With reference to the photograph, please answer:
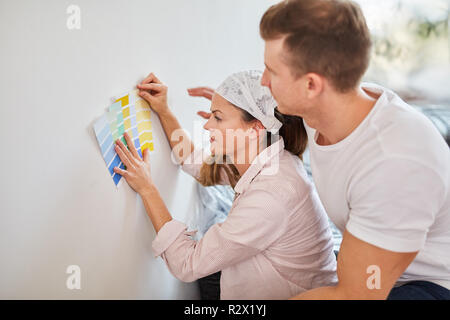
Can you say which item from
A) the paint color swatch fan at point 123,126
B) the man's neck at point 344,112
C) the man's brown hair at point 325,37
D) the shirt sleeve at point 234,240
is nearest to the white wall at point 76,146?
the paint color swatch fan at point 123,126

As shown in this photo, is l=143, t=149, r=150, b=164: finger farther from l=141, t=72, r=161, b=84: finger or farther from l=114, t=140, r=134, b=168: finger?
l=141, t=72, r=161, b=84: finger

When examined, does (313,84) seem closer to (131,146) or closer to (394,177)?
(394,177)

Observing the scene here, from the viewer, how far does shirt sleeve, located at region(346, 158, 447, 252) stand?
34.7 inches

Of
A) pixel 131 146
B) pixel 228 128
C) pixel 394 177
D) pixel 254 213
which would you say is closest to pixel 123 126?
pixel 131 146

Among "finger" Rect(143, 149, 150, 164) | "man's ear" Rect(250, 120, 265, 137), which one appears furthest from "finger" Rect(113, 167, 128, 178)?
"man's ear" Rect(250, 120, 265, 137)

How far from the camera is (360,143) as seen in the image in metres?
0.98

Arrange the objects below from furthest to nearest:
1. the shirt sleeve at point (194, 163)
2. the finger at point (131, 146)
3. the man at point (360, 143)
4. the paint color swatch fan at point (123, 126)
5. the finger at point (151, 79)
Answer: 1. the shirt sleeve at point (194, 163)
2. the finger at point (151, 79)
3. the finger at point (131, 146)
4. the paint color swatch fan at point (123, 126)
5. the man at point (360, 143)

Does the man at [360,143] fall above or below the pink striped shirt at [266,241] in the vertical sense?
above

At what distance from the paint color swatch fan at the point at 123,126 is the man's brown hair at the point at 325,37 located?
43 cm

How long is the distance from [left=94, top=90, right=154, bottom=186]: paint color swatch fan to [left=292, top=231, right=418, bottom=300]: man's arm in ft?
1.91

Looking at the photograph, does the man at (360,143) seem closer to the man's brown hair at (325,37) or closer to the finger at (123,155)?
the man's brown hair at (325,37)

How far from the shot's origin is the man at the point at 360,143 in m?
0.89

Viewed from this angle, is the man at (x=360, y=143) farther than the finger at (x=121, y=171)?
No
